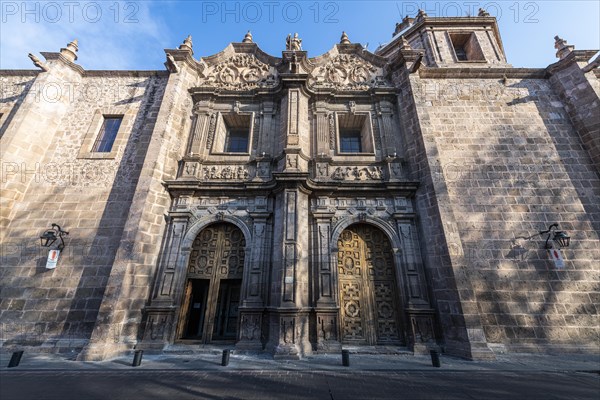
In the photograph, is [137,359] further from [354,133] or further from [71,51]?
[71,51]

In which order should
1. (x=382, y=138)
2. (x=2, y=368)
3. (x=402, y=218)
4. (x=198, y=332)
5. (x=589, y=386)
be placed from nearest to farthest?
(x=589, y=386), (x=2, y=368), (x=198, y=332), (x=402, y=218), (x=382, y=138)

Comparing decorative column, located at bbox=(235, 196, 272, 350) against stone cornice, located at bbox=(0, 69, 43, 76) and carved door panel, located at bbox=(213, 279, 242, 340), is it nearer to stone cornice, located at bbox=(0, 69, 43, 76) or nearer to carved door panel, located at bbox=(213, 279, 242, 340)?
carved door panel, located at bbox=(213, 279, 242, 340)

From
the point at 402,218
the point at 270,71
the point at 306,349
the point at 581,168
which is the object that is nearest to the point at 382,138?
the point at 402,218

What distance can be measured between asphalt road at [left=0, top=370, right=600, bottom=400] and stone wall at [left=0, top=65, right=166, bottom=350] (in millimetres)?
2165

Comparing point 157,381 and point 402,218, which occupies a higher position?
point 402,218

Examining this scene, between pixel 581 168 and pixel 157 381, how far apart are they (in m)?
15.1

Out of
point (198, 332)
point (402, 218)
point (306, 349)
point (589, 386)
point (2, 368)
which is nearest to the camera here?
point (589, 386)

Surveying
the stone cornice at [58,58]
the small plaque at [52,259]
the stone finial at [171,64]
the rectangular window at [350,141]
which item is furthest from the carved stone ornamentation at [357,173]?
the stone cornice at [58,58]

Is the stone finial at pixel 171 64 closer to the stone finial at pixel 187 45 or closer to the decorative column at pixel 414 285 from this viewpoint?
the stone finial at pixel 187 45

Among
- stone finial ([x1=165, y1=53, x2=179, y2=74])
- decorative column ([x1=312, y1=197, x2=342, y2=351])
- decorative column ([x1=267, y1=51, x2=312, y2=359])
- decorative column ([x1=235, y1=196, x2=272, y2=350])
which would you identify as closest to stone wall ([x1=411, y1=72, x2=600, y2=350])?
decorative column ([x1=312, y1=197, x2=342, y2=351])

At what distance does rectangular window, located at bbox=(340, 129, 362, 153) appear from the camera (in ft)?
36.9

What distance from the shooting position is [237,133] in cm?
1168

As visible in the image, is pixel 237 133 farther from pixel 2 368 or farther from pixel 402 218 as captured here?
pixel 2 368

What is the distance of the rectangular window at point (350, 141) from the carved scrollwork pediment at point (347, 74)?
2.05 m
